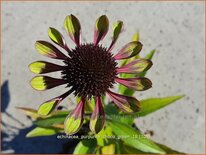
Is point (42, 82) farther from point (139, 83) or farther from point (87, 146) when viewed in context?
point (87, 146)

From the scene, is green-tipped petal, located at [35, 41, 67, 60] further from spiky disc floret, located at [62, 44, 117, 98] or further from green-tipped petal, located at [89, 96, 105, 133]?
green-tipped petal, located at [89, 96, 105, 133]

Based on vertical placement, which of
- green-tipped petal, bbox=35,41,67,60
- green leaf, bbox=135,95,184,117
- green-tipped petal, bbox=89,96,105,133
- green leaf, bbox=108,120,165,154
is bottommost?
green leaf, bbox=108,120,165,154

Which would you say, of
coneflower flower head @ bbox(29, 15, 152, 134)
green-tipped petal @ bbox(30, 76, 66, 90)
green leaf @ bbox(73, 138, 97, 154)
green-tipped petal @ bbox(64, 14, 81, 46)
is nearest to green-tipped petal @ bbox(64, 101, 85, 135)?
coneflower flower head @ bbox(29, 15, 152, 134)

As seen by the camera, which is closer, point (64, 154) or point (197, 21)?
point (64, 154)

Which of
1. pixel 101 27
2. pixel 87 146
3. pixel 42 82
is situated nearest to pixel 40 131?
pixel 87 146

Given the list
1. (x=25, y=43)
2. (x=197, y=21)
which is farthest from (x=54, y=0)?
(x=197, y=21)

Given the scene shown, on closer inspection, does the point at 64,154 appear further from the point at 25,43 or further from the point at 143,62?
the point at 143,62
